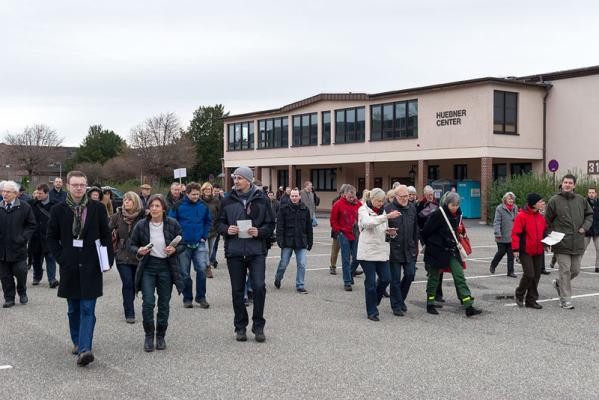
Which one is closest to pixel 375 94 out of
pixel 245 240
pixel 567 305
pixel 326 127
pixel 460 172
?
pixel 326 127

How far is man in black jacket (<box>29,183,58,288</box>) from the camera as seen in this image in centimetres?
1131

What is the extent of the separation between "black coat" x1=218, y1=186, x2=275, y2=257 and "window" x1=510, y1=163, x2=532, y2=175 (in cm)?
3040

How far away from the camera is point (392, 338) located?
7527 mm

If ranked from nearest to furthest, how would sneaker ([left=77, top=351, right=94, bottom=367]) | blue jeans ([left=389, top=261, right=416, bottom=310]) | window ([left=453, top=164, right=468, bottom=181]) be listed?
sneaker ([left=77, top=351, right=94, bottom=367]), blue jeans ([left=389, top=261, right=416, bottom=310]), window ([left=453, top=164, right=468, bottom=181])

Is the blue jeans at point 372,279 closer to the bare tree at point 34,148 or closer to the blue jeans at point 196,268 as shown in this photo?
the blue jeans at point 196,268

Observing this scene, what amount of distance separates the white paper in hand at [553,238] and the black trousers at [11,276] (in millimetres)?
7569

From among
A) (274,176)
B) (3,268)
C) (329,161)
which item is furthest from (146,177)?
(3,268)

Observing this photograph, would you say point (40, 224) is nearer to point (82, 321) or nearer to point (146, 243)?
point (146, 243)

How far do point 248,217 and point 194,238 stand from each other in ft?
8.04

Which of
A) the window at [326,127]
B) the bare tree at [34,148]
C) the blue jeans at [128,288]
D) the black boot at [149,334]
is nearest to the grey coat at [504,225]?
the blue jeans at [128,288]

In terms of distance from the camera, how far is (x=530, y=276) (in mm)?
9508

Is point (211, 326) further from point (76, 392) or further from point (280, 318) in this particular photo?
point (76, 392)

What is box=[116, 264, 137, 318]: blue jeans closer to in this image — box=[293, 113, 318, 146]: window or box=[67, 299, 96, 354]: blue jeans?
box=[67, 299, 96, 354]: blue jeans

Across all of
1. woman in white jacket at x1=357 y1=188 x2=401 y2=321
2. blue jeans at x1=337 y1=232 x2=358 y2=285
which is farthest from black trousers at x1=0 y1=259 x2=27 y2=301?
blue jeans at x1=337 y1=232 x2=358 y2=285
